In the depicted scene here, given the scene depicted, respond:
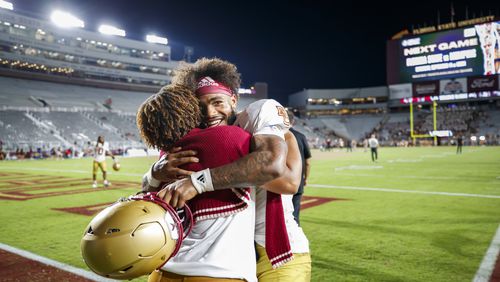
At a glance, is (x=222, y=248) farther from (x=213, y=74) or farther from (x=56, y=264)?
(x=56, y=264)

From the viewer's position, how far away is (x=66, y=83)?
180 feet

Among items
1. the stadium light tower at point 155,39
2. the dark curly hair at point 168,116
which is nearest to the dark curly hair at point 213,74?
the dark curly hair at point 168,116

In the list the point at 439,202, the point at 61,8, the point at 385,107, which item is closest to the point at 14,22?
the point at 61,8

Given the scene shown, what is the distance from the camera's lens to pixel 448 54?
5647 centimetres

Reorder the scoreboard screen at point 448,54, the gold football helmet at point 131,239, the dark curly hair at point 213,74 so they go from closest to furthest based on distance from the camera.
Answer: the gold football helmet at point 131,239 → the dark curly hair at point 213,74 → the scoreboard screen at point 448,54

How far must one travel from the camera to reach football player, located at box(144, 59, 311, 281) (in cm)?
154

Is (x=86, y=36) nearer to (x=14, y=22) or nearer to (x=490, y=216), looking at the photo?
(x=14, y=22)

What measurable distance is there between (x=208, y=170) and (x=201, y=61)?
0.94m

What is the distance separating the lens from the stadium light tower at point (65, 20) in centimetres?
5462

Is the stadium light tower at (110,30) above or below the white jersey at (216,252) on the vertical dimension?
above

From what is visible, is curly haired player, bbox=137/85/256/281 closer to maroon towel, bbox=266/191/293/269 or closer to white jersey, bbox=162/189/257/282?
white jersey, bbox=162/189/257/282

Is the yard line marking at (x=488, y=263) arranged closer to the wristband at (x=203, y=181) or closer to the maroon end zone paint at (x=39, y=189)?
the wristband at (x=203, y=181)

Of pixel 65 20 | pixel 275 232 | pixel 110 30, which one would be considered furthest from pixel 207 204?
pixel 110 30

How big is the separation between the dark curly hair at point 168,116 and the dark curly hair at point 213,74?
38cm
